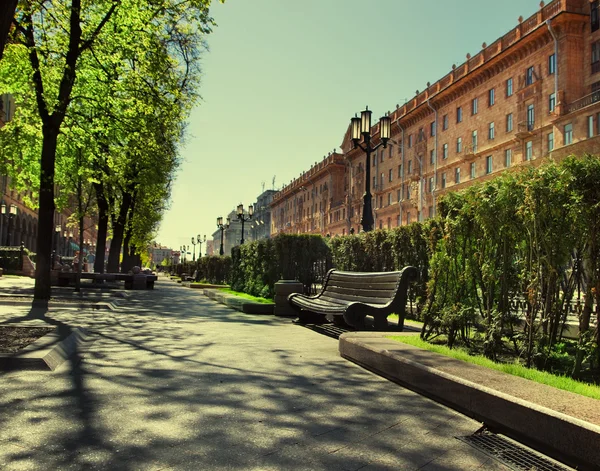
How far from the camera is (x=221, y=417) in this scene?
3.86 meters

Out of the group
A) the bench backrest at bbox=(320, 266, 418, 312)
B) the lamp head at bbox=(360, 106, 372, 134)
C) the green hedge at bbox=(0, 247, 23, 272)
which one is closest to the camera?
the bench backrest at bbox=(320, 266, 418, 312)

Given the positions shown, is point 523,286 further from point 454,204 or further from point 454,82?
point 454,82

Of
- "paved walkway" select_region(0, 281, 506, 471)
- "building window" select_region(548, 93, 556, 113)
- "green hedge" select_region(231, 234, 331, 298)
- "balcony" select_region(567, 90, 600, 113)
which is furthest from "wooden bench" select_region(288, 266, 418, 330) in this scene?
"building window" select_region(548, 93, 556, 113)

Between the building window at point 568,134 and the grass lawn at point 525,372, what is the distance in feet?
104

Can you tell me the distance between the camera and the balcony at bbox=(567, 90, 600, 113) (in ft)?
102

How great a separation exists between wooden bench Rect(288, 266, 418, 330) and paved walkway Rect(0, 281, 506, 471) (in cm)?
117

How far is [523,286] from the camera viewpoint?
5043mm

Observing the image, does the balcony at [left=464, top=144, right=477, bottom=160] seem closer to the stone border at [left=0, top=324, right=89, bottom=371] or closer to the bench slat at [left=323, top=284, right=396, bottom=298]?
the bench slat at [left=323, top=284, right=396, bottom=298]

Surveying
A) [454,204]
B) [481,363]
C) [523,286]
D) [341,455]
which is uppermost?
[454,204]

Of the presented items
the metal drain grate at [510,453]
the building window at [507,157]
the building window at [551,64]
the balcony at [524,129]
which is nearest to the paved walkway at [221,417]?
the metal drain grate at [510,453]

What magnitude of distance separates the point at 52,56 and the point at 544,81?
3211 cm

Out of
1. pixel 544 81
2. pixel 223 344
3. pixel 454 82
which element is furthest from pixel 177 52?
pixel 454 82

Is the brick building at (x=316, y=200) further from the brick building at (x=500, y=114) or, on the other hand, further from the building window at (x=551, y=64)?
the building window at (x=551, y=64)

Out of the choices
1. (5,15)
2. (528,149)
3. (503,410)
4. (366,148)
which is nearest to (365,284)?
(503,410)
